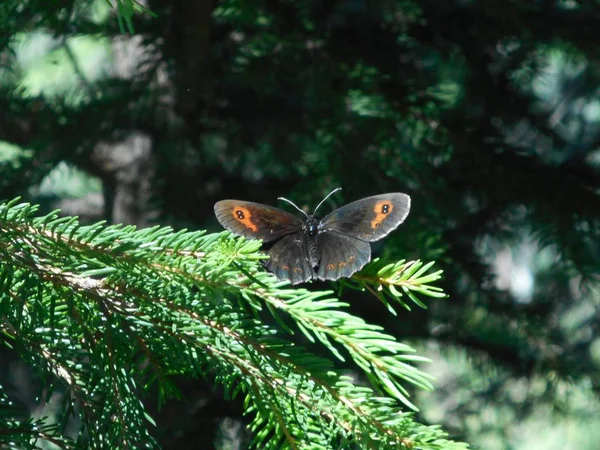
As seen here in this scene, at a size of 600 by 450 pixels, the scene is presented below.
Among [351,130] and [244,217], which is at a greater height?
[244,217]

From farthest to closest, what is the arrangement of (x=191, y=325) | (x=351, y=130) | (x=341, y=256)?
(x=351, y=130) → (x=341, y=256) → (x=191, y=325)

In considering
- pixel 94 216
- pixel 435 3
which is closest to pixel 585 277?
pixel 435 3

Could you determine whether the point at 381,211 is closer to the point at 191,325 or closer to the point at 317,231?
the point at 317,231

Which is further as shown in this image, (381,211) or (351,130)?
(351,130)

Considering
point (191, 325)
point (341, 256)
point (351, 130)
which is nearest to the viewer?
point (191, 325)

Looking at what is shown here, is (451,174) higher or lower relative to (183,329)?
lower

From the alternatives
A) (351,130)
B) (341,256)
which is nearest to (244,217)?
(341,256)

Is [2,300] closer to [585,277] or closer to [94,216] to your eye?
[585,277]

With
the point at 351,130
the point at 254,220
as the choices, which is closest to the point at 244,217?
the point at 254,220
